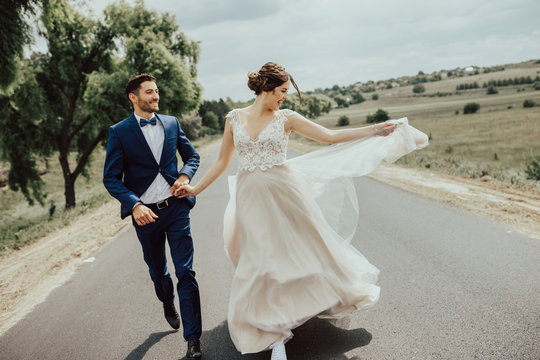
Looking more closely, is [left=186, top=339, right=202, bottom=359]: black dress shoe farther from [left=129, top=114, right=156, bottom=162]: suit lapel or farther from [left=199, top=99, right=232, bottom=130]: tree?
[left=199, top=99, right=232, bottom=130]: tree

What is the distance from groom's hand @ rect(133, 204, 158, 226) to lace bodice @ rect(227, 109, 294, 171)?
919 mm

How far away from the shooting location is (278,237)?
3.20m

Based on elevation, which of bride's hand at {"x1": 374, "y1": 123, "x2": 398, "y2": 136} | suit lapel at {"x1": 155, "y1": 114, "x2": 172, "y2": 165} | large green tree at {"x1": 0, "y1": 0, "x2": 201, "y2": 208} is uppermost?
large green tree at {"x1": 0, "y1": 0, "x2": 201, "y2": 208}

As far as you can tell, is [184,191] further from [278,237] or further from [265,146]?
[278,237]

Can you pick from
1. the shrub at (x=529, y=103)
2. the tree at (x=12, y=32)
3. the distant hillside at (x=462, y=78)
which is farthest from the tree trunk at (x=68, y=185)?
the distant hillside at (x=462, y=78)

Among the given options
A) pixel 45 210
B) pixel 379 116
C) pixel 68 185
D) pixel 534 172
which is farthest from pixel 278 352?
pixel 379 116

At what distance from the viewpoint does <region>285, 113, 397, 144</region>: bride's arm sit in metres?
3.35

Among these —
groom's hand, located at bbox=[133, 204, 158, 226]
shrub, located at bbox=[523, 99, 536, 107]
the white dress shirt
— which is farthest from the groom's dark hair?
shrub, located at bbox=[523, 99, 536, 107]

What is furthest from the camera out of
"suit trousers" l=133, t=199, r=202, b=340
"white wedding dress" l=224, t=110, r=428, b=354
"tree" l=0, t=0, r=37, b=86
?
"tree" l=0, t=0, r=37, b=86

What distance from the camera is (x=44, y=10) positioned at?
10805 mm

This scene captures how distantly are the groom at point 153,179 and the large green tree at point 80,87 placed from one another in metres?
14.8

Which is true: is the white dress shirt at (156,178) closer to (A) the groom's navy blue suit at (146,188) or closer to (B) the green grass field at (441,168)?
(A) the groom's navy blue suit at (146,188)

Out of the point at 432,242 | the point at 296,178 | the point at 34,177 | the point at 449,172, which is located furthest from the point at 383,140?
the point at 34,177

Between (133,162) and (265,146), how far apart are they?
1.29 metres
